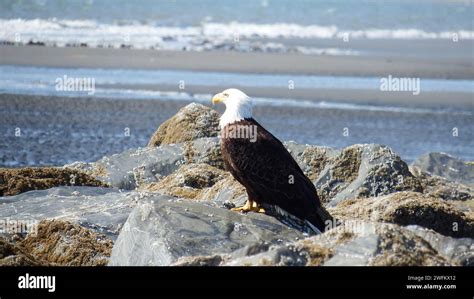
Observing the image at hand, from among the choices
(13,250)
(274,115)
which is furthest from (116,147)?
(13,250)

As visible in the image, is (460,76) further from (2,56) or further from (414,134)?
(2,56)

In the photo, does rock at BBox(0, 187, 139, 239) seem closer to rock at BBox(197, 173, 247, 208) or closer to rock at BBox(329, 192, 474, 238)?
rock at BBox(197, 173, 247, 208)

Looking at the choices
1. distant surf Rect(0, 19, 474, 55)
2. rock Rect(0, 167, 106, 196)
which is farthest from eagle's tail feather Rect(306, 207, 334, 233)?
distant surf Rect(0, 19, 474, 55)

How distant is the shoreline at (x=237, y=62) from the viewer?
27309 millimetres

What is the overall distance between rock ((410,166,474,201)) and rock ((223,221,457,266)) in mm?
4192

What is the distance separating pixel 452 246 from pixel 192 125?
4.66 m

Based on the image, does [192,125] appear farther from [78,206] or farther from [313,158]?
[78,206]

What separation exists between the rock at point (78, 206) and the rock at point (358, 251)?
206 centimetres

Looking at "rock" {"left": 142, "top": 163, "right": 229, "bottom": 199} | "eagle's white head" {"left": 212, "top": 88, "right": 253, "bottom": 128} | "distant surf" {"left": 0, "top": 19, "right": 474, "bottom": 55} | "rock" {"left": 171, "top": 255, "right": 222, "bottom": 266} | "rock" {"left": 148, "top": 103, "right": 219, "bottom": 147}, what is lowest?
"rock" {"left": 171, "top": 255, "right": 222, "bottom": 266}

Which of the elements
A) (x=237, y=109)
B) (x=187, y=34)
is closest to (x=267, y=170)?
(x=237, y=109)

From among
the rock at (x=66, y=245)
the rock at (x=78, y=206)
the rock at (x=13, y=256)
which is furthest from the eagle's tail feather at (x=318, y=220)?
the rock at (x=13, y=256)

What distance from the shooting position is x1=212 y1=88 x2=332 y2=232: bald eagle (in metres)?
8.20

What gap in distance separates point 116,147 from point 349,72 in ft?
41.0

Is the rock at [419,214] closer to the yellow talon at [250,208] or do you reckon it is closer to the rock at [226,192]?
the yellow talon at [250,208]
